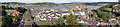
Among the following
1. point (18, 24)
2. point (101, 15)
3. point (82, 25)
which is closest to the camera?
point (82, 25)

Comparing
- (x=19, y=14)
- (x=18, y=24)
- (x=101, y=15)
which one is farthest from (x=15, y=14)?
(x=101, y=15)

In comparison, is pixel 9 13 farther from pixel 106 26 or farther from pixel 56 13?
pixel 106 26

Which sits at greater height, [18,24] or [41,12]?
[41,12]

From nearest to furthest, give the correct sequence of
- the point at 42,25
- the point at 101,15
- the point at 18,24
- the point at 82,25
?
the point at 42,25
the point at 82,25
the point at 18,24
the point at 101,15

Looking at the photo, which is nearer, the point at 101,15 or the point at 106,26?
the point at 106,26

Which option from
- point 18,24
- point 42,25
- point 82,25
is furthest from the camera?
point 18,24

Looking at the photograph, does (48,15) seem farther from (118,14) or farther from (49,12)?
(118,14)

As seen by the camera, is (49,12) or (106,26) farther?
(49,12)

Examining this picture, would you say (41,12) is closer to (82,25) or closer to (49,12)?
(49,12)

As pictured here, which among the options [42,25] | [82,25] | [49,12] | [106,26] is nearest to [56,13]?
[49,12]
